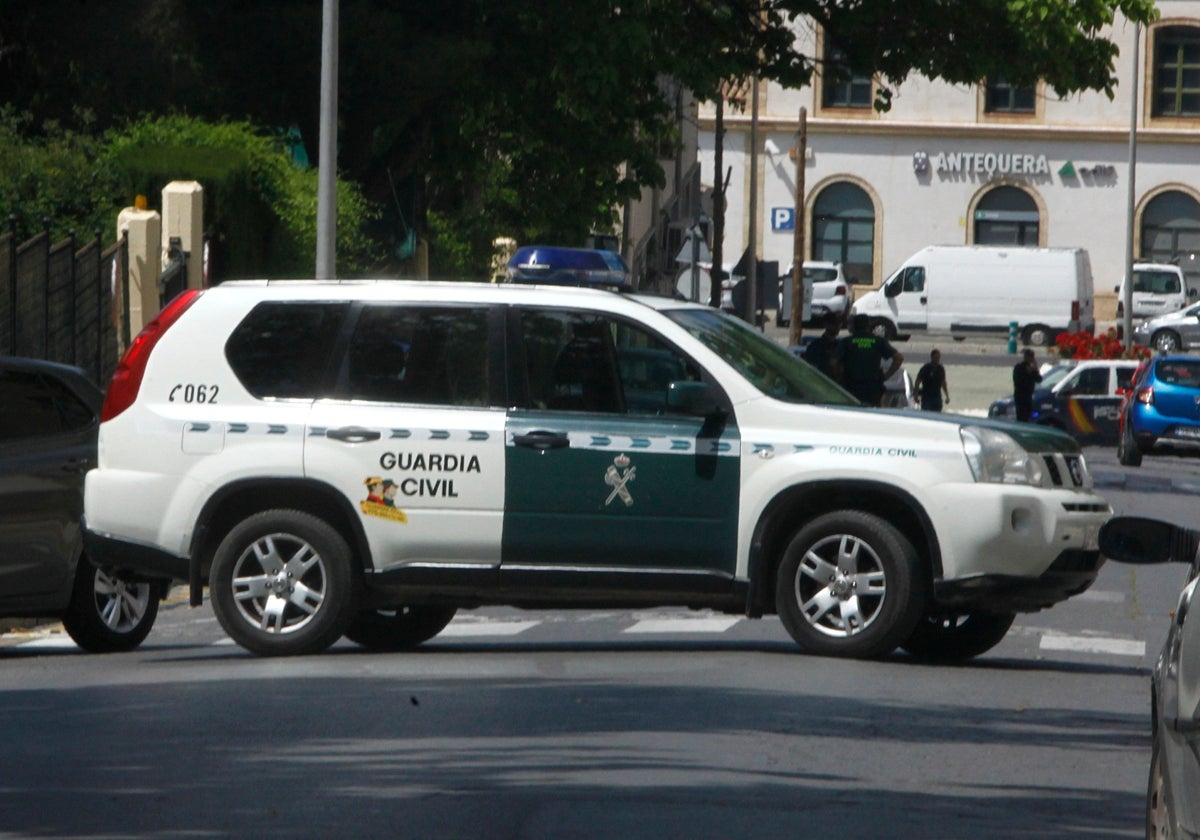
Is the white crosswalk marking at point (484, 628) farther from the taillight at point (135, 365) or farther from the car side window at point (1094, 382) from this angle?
the car side window at point (1094, 382)

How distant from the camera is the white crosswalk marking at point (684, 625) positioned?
13.9 metres

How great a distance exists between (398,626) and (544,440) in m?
1.87

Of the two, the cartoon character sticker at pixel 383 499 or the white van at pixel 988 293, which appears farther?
the white van at pixel 988 293

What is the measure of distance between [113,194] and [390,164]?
5507mm

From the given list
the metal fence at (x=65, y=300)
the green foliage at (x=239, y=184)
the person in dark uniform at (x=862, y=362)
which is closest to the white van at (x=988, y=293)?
the green foliage at (x=239, y=184)

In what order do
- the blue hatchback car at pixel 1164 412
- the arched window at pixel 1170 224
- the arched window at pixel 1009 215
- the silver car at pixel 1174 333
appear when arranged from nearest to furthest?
the blue hatchback car at pixel 1164 412
the silver car at pixel 1174 333
the arched window at pixel 1170 224
the arched window at pixel 1009 215

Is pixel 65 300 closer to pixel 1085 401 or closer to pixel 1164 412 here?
pixel 1164 412

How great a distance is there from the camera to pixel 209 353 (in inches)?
464

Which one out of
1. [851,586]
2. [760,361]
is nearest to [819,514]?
[851,586]

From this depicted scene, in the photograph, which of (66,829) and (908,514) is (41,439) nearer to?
(908,514)

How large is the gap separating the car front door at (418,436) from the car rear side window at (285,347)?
13 centimetres

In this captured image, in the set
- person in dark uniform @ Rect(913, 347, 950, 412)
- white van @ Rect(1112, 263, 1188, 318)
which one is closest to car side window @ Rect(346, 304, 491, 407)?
person in dark uniform @ Rect(913, 347, 950, 412)

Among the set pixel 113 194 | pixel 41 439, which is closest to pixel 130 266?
pixel 113 194

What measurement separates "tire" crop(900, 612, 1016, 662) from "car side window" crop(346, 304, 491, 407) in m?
2.50
